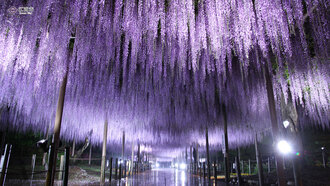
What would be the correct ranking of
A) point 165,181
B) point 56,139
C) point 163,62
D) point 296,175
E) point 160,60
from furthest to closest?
point 165,181
point 163,62
point 160,60
point 56,139
point 296,175

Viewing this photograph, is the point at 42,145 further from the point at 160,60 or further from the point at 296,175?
the point at 296,175

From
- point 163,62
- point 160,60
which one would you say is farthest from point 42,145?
point 163,62

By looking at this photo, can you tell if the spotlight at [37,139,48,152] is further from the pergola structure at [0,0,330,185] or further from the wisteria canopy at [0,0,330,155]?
the wisteria canopy at [0,0,330,155]

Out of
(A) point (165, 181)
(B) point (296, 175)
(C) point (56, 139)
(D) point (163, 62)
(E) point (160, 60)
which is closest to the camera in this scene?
(B) point (296, 175)

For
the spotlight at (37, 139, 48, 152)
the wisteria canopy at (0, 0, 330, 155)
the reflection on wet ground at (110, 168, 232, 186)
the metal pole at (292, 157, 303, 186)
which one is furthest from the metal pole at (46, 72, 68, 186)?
the metal pole at (292, 157, 303, 186)

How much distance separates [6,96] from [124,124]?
8168 millimetres

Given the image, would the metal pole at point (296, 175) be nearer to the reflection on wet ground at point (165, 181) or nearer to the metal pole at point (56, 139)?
the reflection on wet ground at point (165, 181)

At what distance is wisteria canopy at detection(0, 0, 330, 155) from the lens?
5.21 metres

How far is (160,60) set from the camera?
305 inches

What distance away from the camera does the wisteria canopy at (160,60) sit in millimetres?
5211

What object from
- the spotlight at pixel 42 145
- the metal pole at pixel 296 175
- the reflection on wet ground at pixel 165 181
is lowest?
the reflection on wet ground at pixel 165 181

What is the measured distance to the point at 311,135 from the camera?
62.8 feet

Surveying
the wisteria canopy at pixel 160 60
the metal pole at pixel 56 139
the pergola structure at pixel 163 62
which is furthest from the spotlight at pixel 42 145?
the wisteria canopy at pixel 160 60

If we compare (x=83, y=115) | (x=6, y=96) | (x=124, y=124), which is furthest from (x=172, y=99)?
(x=6, y=96)
